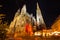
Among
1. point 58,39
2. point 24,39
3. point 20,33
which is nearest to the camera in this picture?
point 58,39

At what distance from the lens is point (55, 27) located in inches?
362

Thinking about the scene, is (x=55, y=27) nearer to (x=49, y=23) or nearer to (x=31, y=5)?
(x=49, y=23)

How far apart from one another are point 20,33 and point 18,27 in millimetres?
506

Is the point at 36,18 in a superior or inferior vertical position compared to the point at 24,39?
superior

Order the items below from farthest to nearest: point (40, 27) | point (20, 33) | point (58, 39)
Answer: point (40, 27), point (20, 33), point (58, 39)

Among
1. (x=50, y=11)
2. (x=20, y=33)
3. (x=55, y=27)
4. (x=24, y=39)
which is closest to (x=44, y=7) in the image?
(x=50, y=11)

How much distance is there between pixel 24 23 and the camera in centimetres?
930

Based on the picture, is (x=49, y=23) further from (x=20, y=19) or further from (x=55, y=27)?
(x=20, y=19)

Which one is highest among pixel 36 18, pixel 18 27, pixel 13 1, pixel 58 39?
pixel 13 1

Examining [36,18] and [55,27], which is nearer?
[55,27]

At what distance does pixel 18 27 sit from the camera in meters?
9.06

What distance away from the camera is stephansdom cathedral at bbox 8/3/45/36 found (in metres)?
8.93

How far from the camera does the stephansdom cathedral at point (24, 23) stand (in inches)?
352

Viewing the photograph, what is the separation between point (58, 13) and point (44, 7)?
2.51ft
